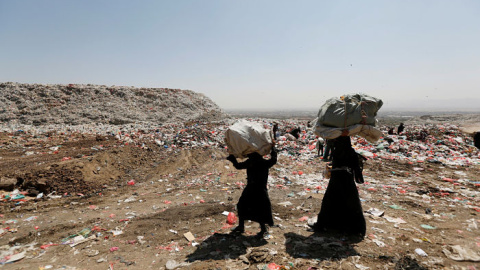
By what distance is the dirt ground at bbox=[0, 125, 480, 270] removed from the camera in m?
2.81

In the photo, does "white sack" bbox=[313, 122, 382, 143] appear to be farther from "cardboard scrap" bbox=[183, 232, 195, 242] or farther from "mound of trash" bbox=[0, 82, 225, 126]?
"mound of trash" bbox=[0, 82, 225, 126]

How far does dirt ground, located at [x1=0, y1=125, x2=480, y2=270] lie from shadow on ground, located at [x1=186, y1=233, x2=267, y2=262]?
0.01 metres

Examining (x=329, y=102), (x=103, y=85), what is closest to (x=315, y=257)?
(x=329, y=102)

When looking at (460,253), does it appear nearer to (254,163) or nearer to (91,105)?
(254,163)

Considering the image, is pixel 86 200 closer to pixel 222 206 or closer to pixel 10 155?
pixel 222 206

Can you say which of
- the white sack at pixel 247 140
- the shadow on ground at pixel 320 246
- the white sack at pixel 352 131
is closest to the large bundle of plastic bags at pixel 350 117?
the white sack at pixel 352 131

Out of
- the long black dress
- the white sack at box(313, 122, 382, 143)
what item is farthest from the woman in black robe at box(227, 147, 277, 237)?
the white sack at box(313, 122, 382, 143)

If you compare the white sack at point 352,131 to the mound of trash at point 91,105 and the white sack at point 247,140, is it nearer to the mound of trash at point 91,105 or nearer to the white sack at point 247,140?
the white sack at point 247,140

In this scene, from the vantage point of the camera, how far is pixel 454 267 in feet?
8.49

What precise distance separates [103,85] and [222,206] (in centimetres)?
2389

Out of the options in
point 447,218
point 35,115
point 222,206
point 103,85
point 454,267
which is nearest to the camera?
point 454,267

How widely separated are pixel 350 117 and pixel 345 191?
994 millimetres

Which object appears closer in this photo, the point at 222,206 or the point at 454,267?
the point at 454,267

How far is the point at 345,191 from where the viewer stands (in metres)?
3.14
